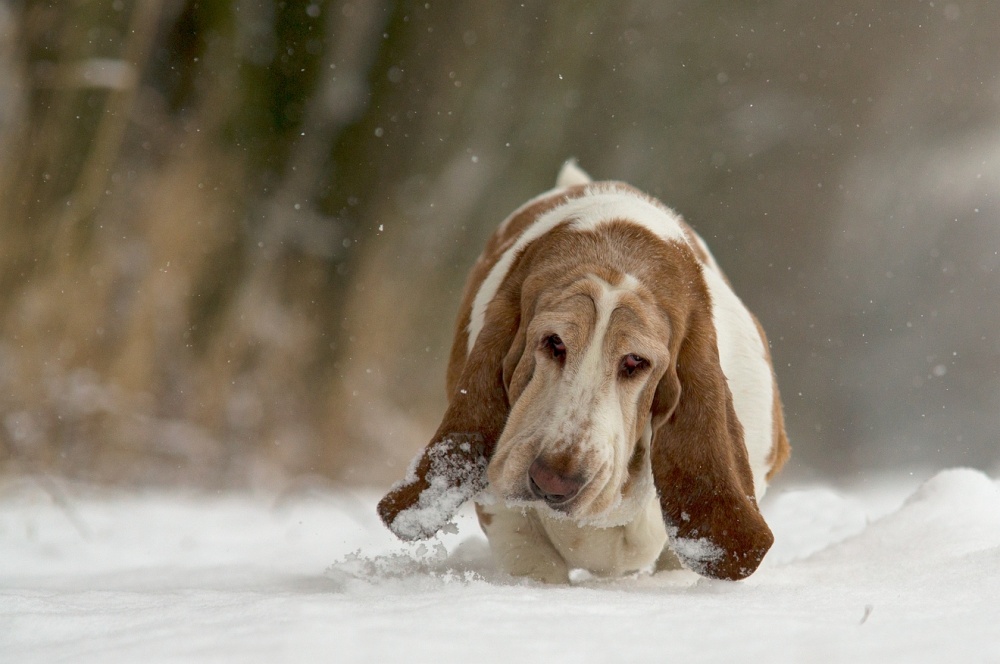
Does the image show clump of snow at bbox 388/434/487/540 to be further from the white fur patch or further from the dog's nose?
the white fur patch

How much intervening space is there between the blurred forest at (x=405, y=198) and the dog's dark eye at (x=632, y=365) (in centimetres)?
405

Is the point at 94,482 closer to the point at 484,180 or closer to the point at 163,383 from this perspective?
the point at 163,383

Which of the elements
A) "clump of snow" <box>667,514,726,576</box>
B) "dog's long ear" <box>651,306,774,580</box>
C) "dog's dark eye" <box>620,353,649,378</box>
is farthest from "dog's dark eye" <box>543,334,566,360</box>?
"clump of snow" <box>667,514,726,576</box>

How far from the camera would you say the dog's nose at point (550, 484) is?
2303 mm

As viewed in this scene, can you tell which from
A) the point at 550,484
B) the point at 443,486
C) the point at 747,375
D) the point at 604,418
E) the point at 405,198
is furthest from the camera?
the point at 405,198

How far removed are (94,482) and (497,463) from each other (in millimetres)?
4113

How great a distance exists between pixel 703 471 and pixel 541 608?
32.9 inches

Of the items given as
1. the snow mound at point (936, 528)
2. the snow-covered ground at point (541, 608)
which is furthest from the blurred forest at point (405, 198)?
the snow mound at point (936, 528)

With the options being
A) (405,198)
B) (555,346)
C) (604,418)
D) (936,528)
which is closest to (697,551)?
(604,418)

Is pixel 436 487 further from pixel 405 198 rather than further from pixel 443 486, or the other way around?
pixel 405 198

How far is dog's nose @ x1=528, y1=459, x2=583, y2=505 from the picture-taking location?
7.55 ft

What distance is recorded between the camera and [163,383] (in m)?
6.43

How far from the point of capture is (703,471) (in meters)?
2.56

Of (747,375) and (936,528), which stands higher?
(747,375)
